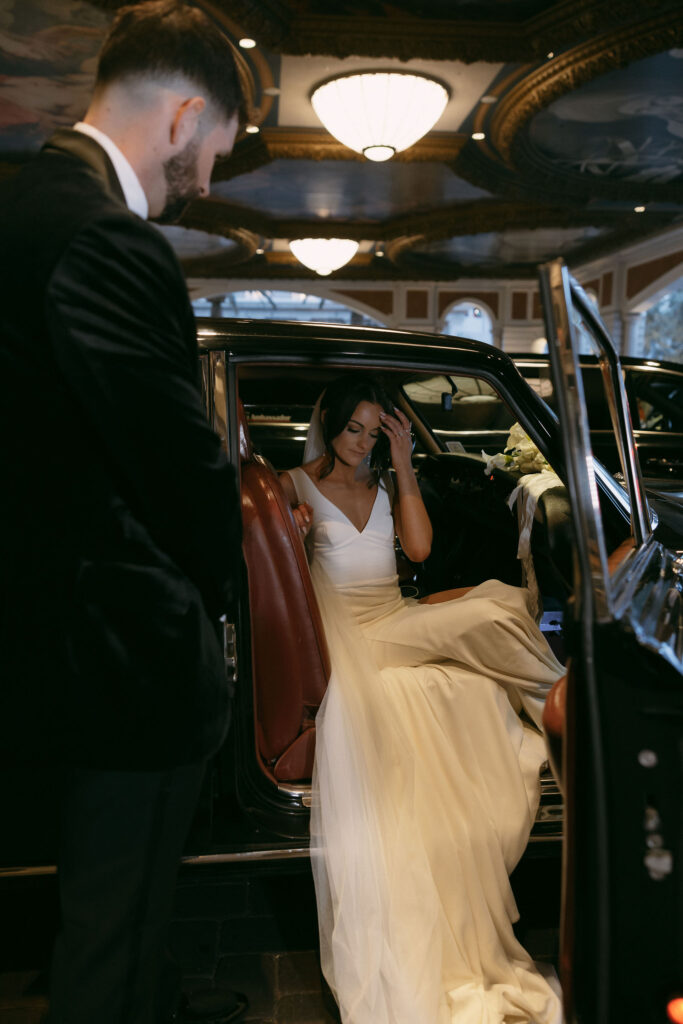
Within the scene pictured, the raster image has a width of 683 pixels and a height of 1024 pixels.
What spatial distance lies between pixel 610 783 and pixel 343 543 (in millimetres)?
1623

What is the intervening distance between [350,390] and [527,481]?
66cm

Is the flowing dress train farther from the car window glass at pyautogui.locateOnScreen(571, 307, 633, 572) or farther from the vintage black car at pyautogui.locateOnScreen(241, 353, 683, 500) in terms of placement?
the vintage black car at pyautogui.locateOnScreen(241, 353, 683, 500)

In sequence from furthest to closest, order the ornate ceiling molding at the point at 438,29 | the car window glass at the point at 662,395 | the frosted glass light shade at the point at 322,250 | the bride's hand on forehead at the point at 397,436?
1. the frosted glass light shade at the point at 322,250
2. the car window glass at the point at 662,395
3. the ornate ceiling molding at the point at 438,29
4. the bride's hand on forehead at the point at 397,436

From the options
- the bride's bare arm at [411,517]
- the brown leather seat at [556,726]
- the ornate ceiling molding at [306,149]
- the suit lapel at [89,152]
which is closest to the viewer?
the suit lapel at [89,152]

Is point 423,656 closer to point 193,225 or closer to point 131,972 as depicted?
point 131,972

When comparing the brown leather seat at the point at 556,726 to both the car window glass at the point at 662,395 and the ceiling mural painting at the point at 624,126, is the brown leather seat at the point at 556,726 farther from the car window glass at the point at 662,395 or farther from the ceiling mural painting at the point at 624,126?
the ceiling mural painting at the point at 624,126

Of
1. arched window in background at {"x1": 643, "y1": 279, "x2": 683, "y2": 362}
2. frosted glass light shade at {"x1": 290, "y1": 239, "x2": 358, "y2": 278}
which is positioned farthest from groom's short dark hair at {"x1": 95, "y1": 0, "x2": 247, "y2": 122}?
arched window in background at {"x1": 643, "y1": 279, "x2": 683, "y2": 362}

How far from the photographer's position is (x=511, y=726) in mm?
2291

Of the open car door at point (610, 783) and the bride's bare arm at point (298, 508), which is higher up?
the bride's bare arm at point (298, 508)

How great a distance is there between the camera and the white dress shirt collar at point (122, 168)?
1353 mm

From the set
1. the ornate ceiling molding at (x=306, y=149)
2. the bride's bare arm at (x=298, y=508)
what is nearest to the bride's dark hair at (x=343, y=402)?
the bride's bare arm at (x=298, y=508)

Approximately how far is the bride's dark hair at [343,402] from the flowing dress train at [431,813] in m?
0.68

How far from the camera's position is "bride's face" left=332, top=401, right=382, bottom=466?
2.76m

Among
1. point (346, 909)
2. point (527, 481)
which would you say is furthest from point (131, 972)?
point (527, 481)
